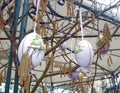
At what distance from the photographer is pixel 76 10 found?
5.21 feet

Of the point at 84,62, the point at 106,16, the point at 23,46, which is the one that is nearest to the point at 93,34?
the point at 106,16

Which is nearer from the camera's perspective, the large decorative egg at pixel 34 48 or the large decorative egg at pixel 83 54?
the large decorative egg at pixel 34 48

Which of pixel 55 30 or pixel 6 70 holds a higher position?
pixel 55 30

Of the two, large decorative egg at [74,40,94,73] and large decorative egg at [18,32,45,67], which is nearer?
large decorative egg at [18,32,45,67]

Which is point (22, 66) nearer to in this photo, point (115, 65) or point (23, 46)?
point (23, 46)

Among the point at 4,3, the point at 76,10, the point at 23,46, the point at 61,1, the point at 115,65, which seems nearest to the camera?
the point at 23,46

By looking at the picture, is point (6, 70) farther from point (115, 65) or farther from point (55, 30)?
point (115, 65)

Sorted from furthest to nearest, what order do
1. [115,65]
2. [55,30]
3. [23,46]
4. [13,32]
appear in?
[115,65] → [55,30] → [13,32] → [23,46]

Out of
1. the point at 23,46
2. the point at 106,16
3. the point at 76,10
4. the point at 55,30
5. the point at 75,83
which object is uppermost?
the point at 106,16

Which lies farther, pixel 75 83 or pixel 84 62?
pixel 75 83

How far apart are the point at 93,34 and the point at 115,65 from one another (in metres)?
1.35

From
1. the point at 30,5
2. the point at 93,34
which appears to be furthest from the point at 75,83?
the point at 93,34

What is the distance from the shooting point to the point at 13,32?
53.3 inches

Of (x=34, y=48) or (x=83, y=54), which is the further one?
(x=83, y=54)
